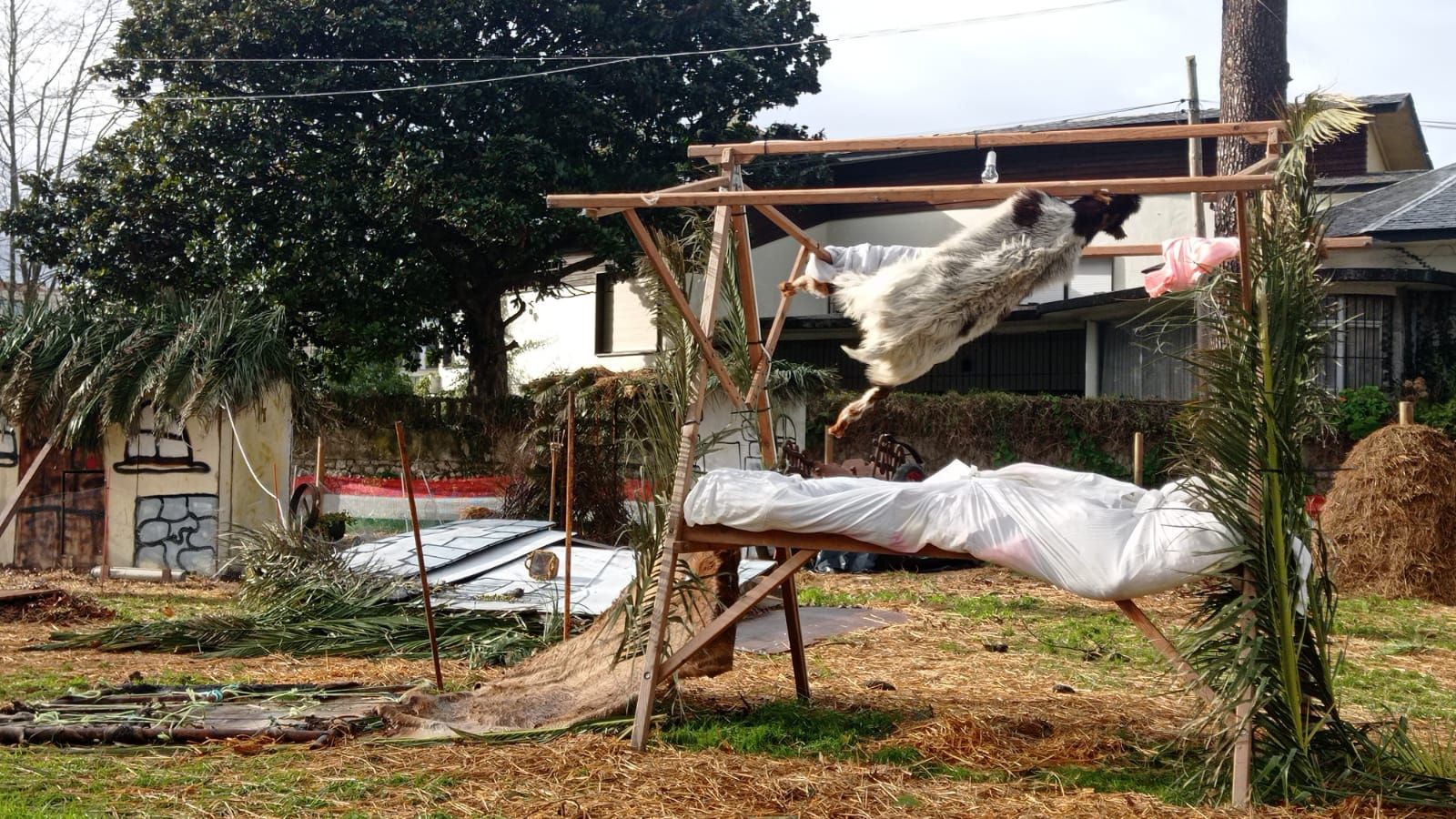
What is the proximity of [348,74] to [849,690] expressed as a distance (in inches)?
533

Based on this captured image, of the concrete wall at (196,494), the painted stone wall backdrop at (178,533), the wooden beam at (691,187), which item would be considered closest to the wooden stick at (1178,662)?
the wooden beam at (691,187)

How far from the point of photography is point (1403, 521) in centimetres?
1078

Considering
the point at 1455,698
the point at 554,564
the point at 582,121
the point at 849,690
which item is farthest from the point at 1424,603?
the point at 582,121

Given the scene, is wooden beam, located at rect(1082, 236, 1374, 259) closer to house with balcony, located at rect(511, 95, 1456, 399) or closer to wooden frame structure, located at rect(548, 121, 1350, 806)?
wooden frame structure, located at rect(548, 121, 1350, 806)

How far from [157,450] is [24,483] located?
50.5 inches

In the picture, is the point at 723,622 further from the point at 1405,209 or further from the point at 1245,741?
the point at 1405,209

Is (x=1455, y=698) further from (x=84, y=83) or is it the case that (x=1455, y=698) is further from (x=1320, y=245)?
(x=84, y=83)

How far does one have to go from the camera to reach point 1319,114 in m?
4.38

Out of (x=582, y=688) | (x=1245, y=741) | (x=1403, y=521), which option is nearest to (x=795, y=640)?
(x=582, y=688)

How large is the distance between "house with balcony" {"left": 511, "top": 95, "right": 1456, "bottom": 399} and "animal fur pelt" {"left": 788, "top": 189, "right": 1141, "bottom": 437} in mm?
12615

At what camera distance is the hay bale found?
1070 cm

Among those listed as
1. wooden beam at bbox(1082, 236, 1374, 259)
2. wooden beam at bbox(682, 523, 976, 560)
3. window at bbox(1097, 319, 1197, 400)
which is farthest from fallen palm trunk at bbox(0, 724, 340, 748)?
window at bbox(1097, 319, 1197, 400)

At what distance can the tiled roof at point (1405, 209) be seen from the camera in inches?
661

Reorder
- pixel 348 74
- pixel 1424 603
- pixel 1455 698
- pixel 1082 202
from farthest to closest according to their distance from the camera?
pixel 348 74 → pixel 1424 603 → pixel 1455 698 → pixel 1082 202
